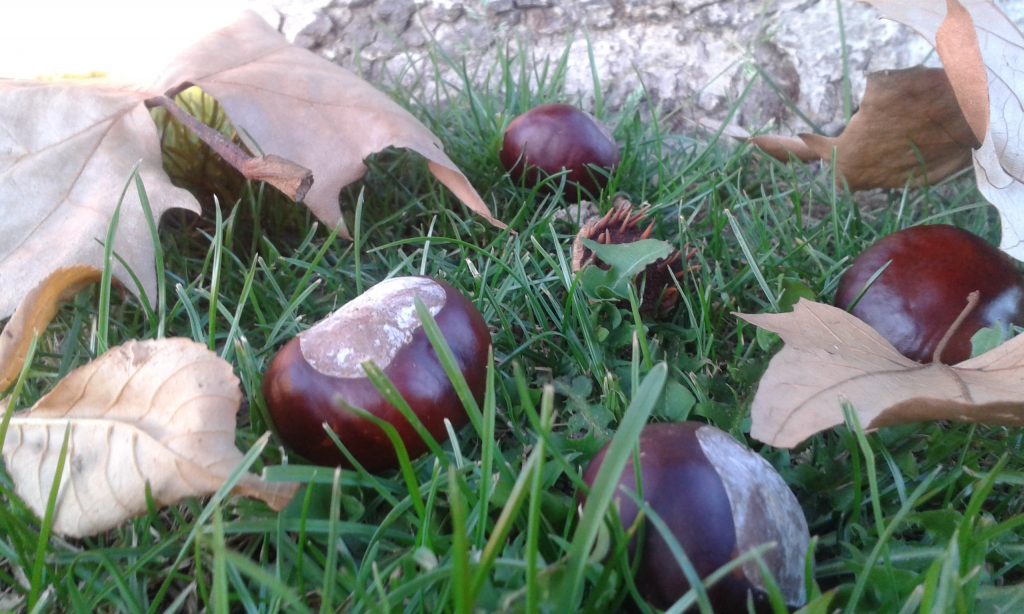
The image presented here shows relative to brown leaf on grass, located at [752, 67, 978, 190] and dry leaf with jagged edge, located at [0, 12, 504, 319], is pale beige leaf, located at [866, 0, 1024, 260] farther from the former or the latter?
dry leaf with jagged edge, located at [0, 12, 504, 319]

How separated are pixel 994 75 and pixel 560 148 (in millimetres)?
636

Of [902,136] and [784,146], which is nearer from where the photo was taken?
[902,136]

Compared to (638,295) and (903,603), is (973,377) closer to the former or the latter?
(903,603)

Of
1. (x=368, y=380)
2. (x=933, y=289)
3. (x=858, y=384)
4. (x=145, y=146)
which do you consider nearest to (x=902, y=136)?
(x=933, y=289)

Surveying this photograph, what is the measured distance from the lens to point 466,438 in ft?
2.71

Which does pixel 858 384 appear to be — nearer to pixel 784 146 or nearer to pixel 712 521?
pixel 712 521

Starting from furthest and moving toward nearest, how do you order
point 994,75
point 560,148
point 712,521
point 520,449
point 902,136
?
point 560,148, point 902,136, point 994,75, point 520,449, point 712,521

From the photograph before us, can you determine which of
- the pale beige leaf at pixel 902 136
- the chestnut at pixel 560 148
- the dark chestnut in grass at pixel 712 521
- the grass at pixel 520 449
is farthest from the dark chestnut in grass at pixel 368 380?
the pale beige leaf at pixel 902 136

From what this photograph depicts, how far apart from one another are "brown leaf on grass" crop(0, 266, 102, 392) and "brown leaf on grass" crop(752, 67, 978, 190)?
3.47 ft

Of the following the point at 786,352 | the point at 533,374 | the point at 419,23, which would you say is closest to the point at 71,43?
the point at 419,23

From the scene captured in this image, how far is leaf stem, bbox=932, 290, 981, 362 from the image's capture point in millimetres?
824

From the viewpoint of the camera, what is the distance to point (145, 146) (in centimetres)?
105

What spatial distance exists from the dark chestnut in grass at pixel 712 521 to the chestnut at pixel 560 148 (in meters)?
0.77

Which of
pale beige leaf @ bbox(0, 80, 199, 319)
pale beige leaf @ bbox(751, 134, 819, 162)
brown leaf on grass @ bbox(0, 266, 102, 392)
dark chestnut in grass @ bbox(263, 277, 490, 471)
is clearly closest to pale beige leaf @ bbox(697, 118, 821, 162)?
pale beige leaf @ bbox(751, 134, 819, 162)
